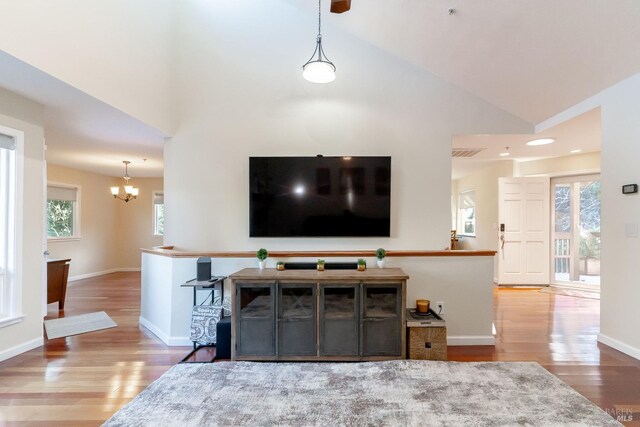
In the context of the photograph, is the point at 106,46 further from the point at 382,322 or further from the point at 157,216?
the point at 157,216

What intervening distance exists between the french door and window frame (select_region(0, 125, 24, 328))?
7.89 m

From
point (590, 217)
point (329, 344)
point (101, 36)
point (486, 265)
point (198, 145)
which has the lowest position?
point (329, 344)

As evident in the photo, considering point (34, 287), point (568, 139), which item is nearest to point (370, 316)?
point (34, 287)

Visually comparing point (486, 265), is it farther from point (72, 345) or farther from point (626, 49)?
point (72, 345)

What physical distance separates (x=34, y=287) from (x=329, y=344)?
9.99ft

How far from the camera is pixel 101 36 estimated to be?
9.71 ft

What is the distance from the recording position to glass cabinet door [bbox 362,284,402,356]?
283cm

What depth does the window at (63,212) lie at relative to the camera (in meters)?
6.32

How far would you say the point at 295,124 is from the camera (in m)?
4.03

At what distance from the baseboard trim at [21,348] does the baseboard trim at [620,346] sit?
5682 mm

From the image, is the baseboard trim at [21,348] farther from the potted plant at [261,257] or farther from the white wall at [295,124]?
the potted plant at [261,257]

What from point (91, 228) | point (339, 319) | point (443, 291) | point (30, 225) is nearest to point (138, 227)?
point (91, 228)

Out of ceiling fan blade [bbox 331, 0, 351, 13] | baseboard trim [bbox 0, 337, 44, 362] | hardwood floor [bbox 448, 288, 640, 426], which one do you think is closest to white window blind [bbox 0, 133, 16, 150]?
baseboard trim [bbox 0, 337, 44, 362]

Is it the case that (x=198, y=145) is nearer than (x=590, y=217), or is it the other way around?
(x=198, y=145)
